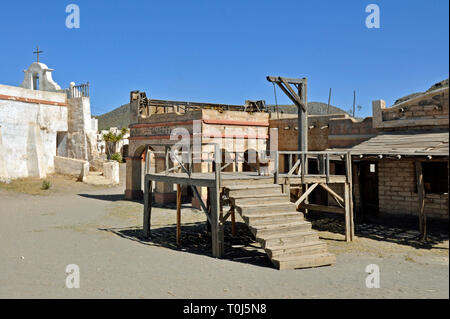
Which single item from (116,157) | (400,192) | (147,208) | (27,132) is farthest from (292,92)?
(116,157)

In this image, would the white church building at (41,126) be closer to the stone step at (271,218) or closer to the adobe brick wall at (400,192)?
the adobe brick wall at (400,192)

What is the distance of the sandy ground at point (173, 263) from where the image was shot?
201 inches

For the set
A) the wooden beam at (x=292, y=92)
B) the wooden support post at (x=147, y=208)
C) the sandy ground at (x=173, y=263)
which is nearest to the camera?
the sandy ground at (x=173, y=263)

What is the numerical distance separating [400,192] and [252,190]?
6.79m

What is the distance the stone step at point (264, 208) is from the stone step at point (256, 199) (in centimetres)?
11

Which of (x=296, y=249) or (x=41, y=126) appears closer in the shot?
(x=296, y=249)

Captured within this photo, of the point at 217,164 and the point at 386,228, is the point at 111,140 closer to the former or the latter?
the point at 386,228

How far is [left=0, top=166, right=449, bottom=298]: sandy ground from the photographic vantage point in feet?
16.8

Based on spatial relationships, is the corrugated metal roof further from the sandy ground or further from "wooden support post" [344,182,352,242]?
the sandy ground

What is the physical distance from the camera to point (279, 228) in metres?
8.49

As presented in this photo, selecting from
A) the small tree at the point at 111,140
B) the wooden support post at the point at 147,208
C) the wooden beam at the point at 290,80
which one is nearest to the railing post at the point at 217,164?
the wooden beam at the point at 290,80

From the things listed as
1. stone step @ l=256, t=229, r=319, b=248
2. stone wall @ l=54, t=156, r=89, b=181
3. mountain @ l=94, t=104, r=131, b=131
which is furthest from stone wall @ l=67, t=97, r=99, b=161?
mountain @ l=94, t=104, r=131, b=131

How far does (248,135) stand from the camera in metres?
19.4
